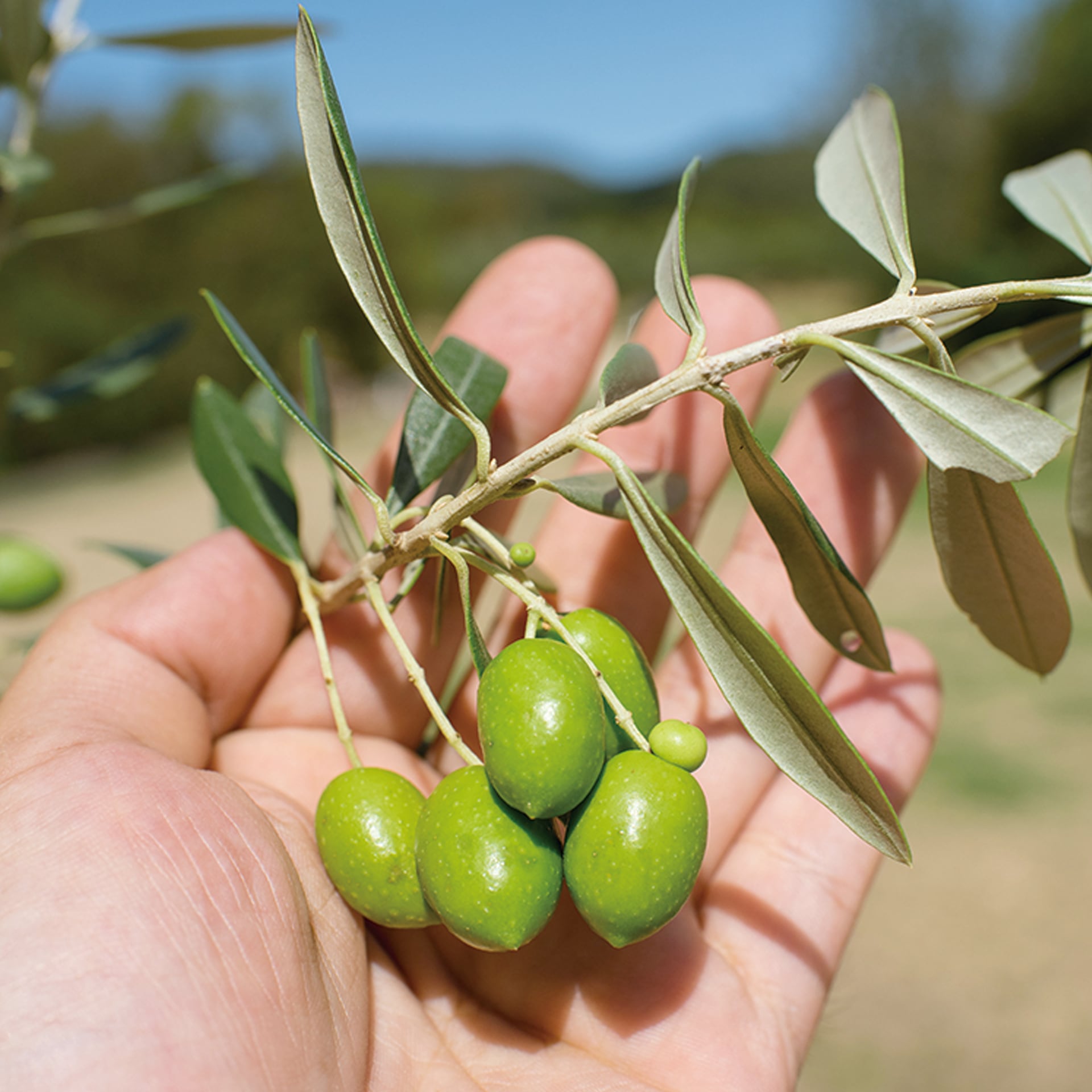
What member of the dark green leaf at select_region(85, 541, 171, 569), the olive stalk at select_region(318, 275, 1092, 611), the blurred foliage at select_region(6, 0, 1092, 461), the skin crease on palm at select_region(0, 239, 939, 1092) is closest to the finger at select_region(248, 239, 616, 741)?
the skin crease on palm at select_region(0, 239, 939, 1092)

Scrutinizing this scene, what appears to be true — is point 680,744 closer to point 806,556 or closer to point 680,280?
point 806,556

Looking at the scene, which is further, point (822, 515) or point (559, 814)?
point (822, 515)

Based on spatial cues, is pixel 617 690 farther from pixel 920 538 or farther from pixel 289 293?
pixel 289 293

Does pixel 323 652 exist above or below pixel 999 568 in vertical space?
below

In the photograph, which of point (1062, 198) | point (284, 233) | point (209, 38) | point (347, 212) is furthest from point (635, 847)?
point (284, 233)

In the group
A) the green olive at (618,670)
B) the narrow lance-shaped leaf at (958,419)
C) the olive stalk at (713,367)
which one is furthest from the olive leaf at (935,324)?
the green olive at (618,670)

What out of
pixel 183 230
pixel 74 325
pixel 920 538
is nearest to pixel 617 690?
pixel 920 538

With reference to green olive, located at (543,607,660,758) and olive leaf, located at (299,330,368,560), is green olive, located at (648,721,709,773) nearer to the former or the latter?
green olive, located at (543,607,660,758)
